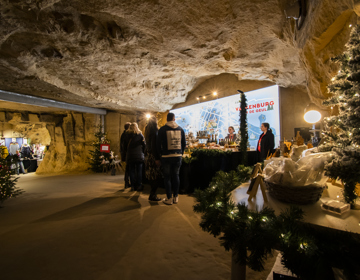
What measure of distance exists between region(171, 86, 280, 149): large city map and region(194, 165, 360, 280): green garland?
17.3 feet

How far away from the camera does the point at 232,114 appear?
694 cm

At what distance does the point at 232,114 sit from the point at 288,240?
639cm

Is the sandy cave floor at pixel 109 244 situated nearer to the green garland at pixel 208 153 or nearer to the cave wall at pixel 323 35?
the green garland at pixel 208 153

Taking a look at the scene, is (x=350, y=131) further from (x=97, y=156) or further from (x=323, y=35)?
(x=97, y=156)

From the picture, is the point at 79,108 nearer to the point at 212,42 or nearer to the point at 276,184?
the point at 212,42

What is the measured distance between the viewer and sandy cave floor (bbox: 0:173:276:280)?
1.65m

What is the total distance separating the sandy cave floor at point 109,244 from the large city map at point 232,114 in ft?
13.2

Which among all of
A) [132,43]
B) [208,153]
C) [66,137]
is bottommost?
[208,153]

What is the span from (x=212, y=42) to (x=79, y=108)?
21.1 feet

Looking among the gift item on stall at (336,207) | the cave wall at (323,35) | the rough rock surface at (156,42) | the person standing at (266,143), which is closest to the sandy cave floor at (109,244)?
the gift item on stall at (336,207)

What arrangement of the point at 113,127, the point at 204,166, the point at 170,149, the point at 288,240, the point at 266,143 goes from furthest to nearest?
the point at 113,127
the point at 266,143
the point at 204,166
the point at 170,149
the point at 288,240

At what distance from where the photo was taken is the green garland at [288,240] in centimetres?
81

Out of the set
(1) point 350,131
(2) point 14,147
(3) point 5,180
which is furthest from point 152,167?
(2) point 14,147

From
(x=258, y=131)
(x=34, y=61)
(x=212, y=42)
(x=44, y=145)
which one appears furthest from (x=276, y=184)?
(x=44, y=145)
